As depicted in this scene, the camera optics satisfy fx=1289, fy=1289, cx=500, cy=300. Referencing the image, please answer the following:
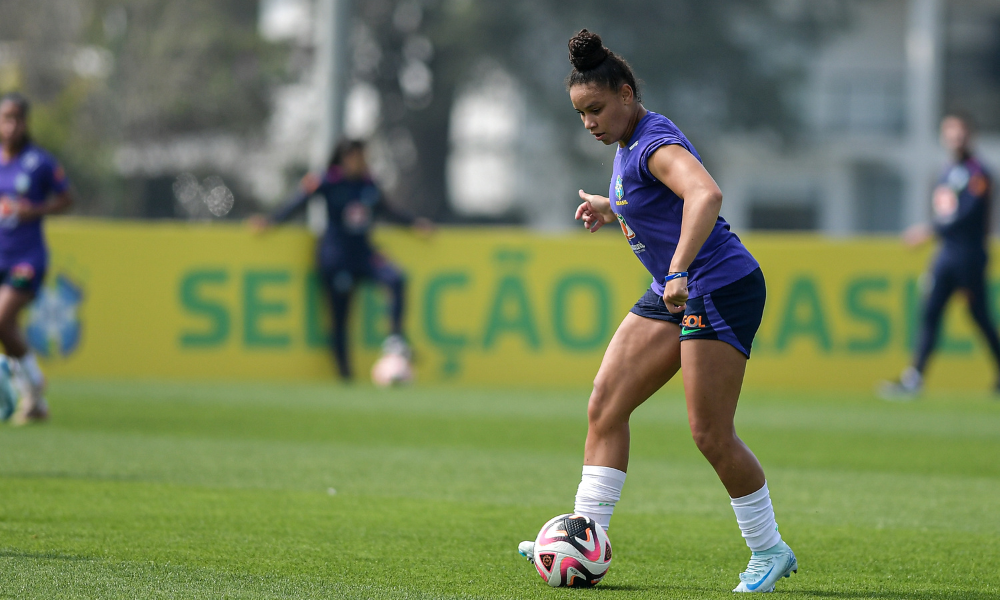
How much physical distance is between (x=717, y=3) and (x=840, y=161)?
890cm

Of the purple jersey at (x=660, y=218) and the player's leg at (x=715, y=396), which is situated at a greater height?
the purple jersey at (x=660, y=218)

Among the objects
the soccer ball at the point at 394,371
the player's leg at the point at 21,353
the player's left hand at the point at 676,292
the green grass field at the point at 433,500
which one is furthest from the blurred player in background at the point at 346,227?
the player's left hand at the point at 676,292

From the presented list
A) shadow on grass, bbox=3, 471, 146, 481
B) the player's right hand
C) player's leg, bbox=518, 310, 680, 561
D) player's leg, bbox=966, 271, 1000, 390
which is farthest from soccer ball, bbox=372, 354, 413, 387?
player's leg, bbox=518, 310, 680, 561

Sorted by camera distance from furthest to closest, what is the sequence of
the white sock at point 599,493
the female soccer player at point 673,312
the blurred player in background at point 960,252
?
the blurred player in background at point 960,252, the white sock at point 599,493, the female soccer player at point 673,312

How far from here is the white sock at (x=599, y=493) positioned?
468cm

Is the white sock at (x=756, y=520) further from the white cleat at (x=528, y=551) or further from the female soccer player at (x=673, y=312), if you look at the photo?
the white cleat at (x=528, y=551)

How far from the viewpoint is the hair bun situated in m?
4.54

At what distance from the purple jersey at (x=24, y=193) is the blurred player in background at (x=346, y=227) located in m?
4.10

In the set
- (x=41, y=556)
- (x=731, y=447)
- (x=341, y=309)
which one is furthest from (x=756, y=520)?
(x=341, y=309)

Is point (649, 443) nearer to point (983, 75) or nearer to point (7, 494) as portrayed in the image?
point (7, 494)

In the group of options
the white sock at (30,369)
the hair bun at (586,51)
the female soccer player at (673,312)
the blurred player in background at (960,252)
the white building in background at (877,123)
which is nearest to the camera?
the female soccer player at (673,312)

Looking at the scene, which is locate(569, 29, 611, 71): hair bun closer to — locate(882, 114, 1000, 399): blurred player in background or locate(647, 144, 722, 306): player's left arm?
locate(647, 144, 722, 306): player's left arm

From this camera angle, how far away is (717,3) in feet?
100

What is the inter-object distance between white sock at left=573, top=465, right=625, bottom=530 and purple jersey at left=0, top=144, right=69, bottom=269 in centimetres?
576
